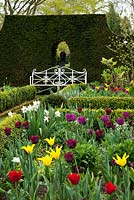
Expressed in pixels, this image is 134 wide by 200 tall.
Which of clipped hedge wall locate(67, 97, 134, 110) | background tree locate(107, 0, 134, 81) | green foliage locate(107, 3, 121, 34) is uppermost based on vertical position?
green foliage locate(107, 3, 121, 34)

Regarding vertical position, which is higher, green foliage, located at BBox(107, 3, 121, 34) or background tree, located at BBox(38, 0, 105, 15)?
background tree, located at BBox(38, 0, 105, 15)

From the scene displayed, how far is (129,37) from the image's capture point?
14.9m

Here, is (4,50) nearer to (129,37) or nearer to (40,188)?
(129,37)

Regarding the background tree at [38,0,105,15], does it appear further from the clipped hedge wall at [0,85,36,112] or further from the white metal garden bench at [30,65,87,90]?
the clipped hedge wall at [0,85,36,112]

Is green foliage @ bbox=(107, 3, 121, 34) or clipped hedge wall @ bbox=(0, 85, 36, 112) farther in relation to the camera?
green foliage @ bbox=(107, 3, 121, 34)

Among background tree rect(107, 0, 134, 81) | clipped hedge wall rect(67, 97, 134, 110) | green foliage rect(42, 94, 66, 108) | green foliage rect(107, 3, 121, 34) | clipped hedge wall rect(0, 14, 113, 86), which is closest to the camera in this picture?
clipped hedge wall rect(67, 97, 134, 110)

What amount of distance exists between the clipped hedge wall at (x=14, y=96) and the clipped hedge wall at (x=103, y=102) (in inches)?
112

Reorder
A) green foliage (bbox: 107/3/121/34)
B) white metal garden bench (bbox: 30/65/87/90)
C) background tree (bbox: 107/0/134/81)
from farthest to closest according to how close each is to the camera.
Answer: green foliage (bbox: 107/3/121/34) → white metal garden bench (bbox: 30/65/87/90) → background tree (bbox: 107/0/134/81)

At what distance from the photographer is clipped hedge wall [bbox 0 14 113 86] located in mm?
16172

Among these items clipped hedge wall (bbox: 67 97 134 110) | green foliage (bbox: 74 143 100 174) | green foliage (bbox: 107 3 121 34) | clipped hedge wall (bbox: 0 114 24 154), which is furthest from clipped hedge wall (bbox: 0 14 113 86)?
green foliage (bbox: 74 143 100 174)

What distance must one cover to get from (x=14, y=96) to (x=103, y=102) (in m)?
4.04

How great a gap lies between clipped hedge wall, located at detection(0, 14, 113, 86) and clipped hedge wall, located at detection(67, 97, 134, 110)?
7.43 m

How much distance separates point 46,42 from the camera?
54.1 ft

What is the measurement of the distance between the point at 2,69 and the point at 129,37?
480 centimetres
